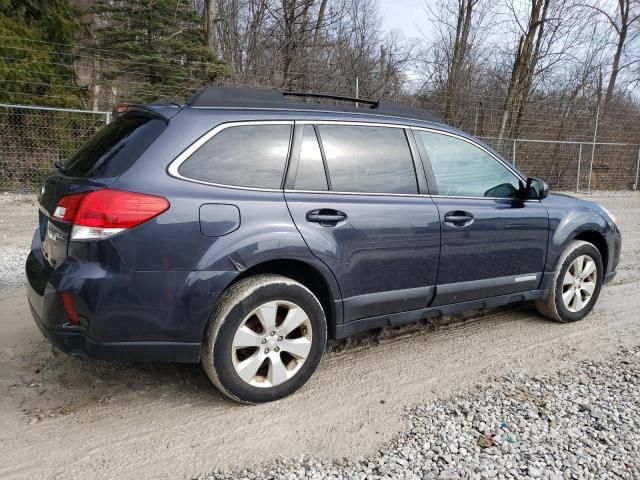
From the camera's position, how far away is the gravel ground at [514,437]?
237 cm

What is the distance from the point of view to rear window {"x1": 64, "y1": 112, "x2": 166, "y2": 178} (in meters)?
2.62

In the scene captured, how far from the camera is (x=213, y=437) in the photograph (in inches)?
102

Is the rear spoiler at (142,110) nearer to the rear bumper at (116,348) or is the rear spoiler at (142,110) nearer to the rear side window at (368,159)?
the rear side window at (368,159)

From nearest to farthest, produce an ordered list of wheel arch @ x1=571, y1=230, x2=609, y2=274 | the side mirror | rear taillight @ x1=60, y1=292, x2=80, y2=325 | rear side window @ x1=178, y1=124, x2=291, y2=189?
rear taillight @ x1=60, y1=292, x2=80, y2=325
rear side window @ x1=178, y1=124, x2=291, y2=189
the side mirror
wheel arch @ x1=571, y1=230, x2=609, y2=274

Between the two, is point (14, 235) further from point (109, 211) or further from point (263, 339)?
point (263, 339)

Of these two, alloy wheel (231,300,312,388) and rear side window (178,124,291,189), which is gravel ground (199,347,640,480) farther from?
rear side window (178,124,291,189)

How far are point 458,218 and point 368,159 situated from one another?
788mm

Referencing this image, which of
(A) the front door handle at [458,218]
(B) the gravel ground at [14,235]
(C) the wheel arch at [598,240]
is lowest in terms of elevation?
(B) the gravel ground at [14,235]

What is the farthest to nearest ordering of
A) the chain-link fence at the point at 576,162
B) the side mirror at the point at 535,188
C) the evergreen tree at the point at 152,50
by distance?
the chain-link fence at the point at 576,162 → the evergreen tree at the point at 152,50 → the side mirror at the point at 535,188

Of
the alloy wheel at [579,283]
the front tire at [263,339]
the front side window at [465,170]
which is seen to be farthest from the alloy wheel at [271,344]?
the alloy wheel at [579,283]

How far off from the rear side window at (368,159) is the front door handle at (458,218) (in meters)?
0.29

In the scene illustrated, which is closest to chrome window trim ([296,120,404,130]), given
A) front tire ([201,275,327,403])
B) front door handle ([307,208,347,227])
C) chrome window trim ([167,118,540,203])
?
chrome window trim ([167,118,540,203])

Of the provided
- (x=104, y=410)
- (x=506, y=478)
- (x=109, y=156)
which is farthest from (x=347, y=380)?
(x=109, y=156)

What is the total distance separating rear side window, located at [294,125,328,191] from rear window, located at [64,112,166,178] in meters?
0.81
